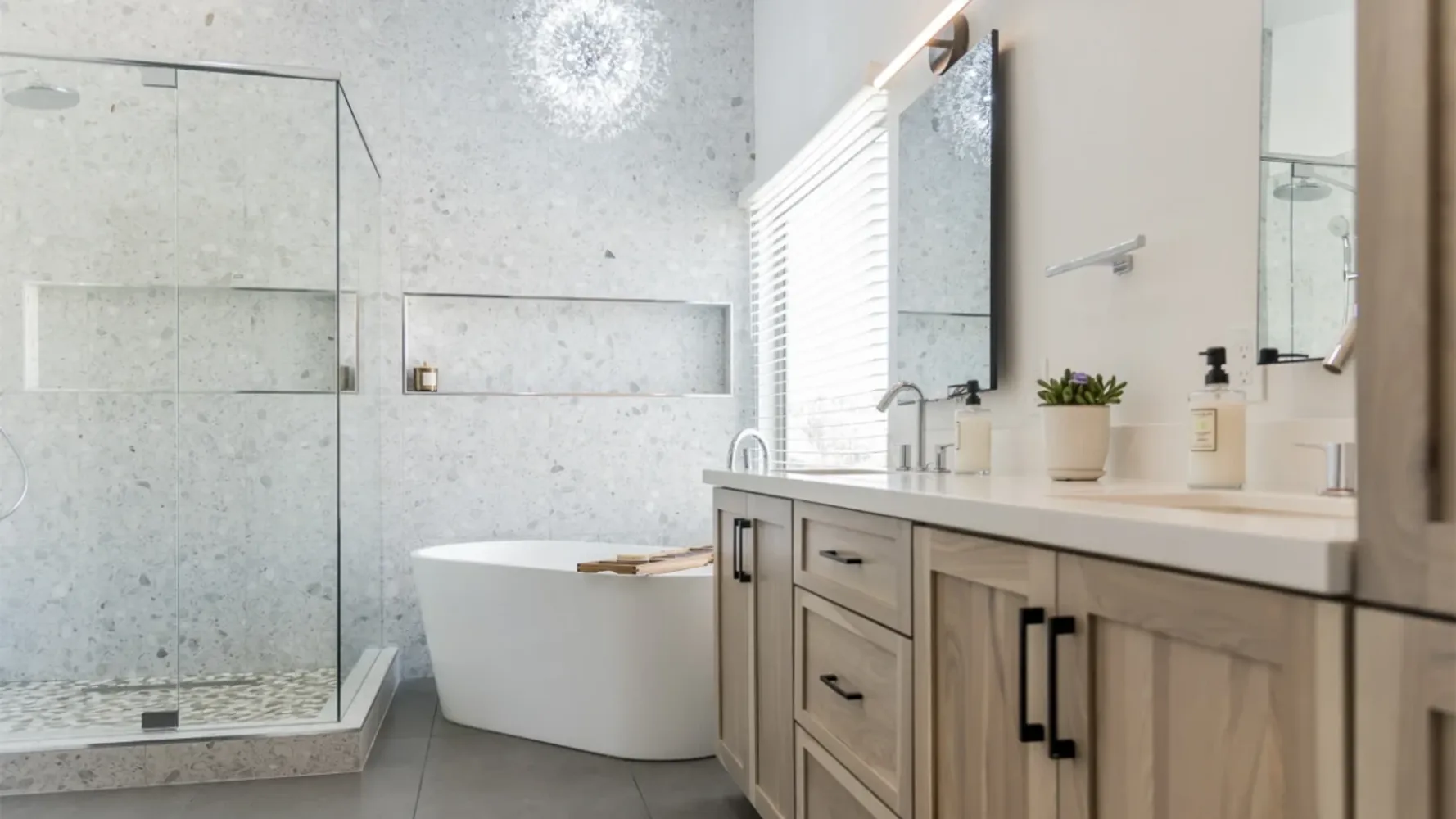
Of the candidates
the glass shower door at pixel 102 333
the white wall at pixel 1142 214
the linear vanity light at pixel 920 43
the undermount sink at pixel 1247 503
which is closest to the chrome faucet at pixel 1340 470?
the undermount sink at pixel 1247 503

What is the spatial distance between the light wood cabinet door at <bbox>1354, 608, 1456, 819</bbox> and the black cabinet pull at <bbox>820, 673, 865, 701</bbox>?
1079mm

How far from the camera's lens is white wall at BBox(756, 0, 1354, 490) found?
1615mm

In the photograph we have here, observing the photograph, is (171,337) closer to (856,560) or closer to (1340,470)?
(856,560)

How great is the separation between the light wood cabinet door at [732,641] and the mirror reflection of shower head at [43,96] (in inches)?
91.3

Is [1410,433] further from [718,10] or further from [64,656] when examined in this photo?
A: [718,10]

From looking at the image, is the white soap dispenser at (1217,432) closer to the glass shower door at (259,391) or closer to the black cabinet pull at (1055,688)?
the black cabinet pull at (1055,688)

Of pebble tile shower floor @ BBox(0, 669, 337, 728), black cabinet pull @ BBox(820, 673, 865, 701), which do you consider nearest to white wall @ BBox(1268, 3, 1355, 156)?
black cabinet pull @ BBox(820, 673, 865, 701)

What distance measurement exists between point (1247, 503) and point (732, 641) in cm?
145

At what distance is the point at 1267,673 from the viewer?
31.2 inches

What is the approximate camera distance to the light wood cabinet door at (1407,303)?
0.63 m

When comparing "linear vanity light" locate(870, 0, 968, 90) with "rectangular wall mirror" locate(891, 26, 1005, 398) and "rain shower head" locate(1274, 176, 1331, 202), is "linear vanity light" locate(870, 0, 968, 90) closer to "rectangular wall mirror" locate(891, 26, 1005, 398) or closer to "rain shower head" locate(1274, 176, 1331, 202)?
"rectangular wall mirror" locate(891, 26, 1005, 398)

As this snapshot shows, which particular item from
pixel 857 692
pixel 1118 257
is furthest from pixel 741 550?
pixel 1118 257

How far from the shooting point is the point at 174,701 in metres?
3.12

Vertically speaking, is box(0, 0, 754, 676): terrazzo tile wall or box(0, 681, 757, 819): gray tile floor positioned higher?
box(0, 0, 754, 676): terrazzo tile wall
